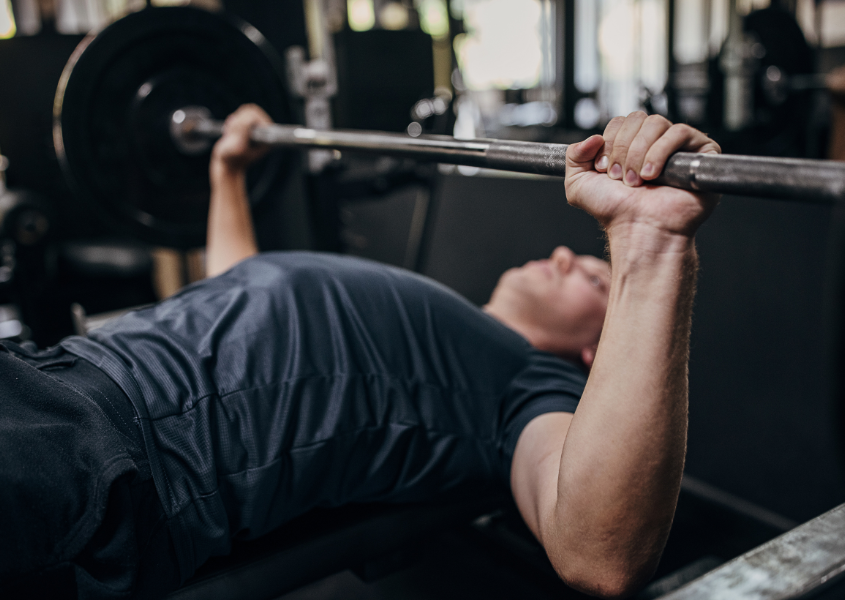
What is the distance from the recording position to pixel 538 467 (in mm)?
941

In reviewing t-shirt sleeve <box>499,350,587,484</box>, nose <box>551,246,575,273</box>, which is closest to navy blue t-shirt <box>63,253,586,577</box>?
t-shirt sleeve <box>499,350,587,484</box>

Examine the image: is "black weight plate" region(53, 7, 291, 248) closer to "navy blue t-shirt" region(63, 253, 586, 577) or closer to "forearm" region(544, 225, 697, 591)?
"navy blue t-shirt" region(63, 253, 586, 577)

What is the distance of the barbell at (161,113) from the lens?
171 cm

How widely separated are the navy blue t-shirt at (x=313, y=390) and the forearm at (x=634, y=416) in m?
0.31

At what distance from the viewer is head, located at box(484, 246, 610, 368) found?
1.55 m

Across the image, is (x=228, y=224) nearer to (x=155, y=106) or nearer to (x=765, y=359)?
(x=155, y=106)

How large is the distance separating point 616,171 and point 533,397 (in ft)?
1.61

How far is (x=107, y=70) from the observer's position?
1.75m

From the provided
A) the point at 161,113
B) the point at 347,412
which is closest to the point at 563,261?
the point at 347,412

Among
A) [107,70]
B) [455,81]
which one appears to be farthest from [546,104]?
[107,70]

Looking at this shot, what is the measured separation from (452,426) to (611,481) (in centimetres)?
45

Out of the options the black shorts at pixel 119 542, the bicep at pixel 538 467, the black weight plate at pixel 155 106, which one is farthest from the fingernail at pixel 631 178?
the black weight plate at pixel 155 106

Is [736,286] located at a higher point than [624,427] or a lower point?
lower

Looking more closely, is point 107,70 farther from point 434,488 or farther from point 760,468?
point 760,468
